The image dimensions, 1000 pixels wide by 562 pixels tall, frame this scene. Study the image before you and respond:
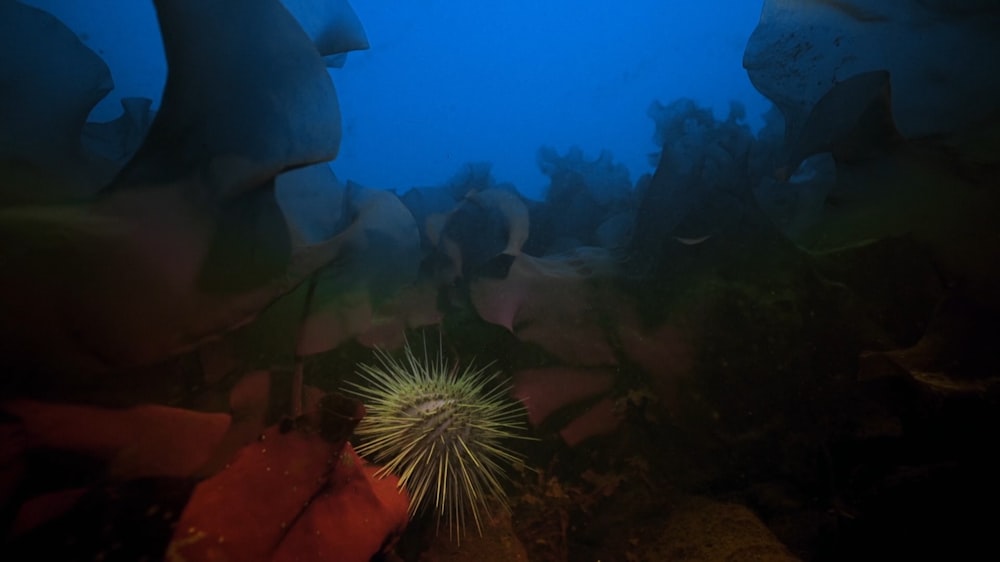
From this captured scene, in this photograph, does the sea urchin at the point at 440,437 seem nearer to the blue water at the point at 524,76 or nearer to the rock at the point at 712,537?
the rock at the point at 712,537

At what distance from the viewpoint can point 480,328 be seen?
88.3 inches

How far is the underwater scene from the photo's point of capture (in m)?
1.28

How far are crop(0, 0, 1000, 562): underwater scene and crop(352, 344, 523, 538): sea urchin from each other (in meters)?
0.02

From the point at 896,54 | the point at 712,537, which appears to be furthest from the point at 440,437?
the point at 896,54

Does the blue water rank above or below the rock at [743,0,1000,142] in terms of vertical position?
above

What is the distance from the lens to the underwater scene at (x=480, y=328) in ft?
4.20

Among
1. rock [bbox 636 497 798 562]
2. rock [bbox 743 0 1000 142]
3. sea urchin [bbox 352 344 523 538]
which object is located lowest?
rock [bbox 636 497 798 562]

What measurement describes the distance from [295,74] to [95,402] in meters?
1.26

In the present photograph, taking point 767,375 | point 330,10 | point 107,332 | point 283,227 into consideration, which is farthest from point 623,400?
point 330,10

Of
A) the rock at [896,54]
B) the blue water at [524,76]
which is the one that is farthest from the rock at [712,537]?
the blue water at [524,76]

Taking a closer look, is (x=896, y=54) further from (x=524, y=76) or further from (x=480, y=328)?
(x=524, y=76)

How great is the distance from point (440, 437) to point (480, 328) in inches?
24.0

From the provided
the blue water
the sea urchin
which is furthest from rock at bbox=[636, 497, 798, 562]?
the blue water

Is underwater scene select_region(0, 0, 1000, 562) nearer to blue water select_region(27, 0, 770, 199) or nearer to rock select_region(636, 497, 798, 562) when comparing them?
rock select_region(636, 497, 798, 562)
